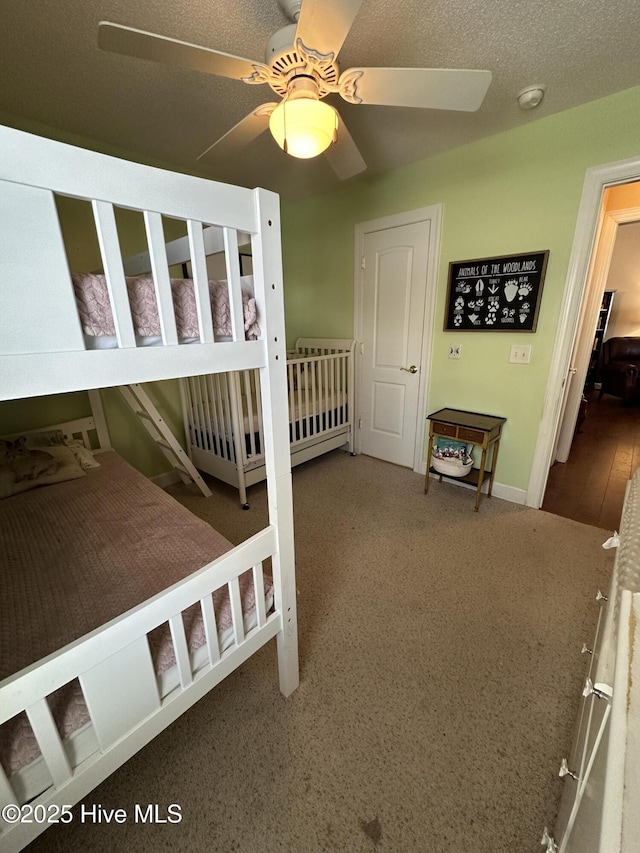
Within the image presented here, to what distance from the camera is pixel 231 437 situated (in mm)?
2400

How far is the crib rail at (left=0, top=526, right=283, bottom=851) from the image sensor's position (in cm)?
63

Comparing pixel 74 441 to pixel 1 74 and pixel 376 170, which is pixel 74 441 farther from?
pixel 376 170

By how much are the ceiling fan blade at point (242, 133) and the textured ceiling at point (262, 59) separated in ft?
1.06

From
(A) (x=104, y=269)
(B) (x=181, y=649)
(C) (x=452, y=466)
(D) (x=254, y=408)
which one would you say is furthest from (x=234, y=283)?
(C) (x=452, y=466)

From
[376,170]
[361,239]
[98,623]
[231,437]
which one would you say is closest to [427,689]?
[98,623]

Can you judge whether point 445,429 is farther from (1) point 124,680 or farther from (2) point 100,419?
(2) point 100,419

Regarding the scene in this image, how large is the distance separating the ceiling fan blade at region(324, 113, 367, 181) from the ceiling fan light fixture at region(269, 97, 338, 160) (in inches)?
8.4

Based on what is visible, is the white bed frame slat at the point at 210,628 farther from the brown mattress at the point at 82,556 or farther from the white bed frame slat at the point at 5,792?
the white bed frame slat at the point at 5,792

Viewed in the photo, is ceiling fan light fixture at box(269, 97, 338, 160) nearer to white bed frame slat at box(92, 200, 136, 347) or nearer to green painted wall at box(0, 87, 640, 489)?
white bed frame slat at box(92, 200, 136, 347)

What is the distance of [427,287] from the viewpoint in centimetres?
266

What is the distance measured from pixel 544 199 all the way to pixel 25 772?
321 cm

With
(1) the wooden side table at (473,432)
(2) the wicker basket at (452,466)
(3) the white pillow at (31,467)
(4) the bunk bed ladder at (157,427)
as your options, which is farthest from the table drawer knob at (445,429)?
(3) the white pillow at (31,467)

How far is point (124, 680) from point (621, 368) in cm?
677

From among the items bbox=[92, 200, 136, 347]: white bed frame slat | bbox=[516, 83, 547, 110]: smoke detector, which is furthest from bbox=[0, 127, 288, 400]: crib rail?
bbox=[516, 83, 547, 110]: smoke detector
